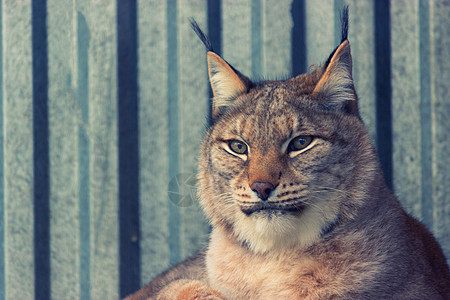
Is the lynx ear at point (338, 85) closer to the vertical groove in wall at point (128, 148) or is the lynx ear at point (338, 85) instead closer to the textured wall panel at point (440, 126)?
the textured wall panel at point (440, 126)

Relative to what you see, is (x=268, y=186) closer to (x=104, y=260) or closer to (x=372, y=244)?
(x=372, y=244)

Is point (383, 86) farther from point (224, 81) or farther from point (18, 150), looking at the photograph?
point (18, 150)

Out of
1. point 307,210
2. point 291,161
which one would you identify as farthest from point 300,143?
point 307,210

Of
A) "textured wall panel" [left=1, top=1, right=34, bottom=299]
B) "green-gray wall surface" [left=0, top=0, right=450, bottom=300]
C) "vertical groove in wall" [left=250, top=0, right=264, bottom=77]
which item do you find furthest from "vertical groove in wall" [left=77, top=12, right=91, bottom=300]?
"vertical groove in wall" [left=250, top=0, right=264, bottom=77]

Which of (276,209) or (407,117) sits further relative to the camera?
(407,117)

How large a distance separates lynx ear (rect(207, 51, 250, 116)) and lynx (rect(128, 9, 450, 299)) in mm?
28

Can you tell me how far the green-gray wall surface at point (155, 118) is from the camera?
262 cm

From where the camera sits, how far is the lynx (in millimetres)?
1704

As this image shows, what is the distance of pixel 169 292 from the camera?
6.24 feet

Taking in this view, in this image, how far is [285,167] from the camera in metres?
1.78

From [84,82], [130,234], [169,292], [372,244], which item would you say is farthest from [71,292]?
[372,244]

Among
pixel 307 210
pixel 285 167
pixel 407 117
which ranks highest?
pixel 407 117

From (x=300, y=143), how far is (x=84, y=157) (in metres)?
1.42

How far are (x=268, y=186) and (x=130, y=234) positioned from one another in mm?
1228
